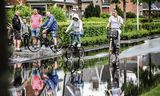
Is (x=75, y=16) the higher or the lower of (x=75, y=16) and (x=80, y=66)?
the higher

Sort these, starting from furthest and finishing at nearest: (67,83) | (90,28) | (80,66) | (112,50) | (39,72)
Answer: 1. (90,28)
2. (112,50)
3. (80,66)
4. (39,72)
5. (67,83)

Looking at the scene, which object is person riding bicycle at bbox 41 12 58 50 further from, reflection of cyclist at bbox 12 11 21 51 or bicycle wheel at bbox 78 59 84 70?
bicycle wheel at bbox 78 59 84 70

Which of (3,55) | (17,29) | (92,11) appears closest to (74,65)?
(17,29)

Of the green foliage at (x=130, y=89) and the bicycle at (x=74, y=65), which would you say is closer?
the green foliage at (x=130, y=89)

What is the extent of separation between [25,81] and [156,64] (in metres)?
6.24

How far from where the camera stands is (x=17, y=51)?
827 inches

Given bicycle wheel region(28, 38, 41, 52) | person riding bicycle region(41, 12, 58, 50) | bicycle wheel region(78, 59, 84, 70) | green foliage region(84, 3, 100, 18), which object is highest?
person riding bicycle region(41, 12, 58, 50)

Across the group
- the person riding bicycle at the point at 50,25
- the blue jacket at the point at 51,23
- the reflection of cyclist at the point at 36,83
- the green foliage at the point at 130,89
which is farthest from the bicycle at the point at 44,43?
the green foliage at the point at 130,89

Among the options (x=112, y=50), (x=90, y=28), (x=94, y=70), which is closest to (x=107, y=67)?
(x=94, y=70)

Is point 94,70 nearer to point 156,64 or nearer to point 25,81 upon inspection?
point 156,64

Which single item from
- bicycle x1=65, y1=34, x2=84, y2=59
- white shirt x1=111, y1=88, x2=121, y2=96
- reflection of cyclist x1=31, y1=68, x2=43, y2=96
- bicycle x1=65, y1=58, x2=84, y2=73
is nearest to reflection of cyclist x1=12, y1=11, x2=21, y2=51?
bicycle x1=65, y1=34, x2=84, y2=59

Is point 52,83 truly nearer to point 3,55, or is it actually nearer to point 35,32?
point 35,32

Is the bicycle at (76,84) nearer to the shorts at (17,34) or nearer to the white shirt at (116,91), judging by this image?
the white shirt at (116,91)

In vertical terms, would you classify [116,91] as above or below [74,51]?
above
